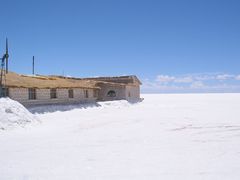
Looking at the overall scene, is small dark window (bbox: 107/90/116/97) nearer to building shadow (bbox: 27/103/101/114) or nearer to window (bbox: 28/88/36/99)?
building shadow (bbox: 27/103/101/114)

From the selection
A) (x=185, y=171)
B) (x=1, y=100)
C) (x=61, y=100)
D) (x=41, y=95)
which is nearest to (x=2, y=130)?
(x=1, y=100)

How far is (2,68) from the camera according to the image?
2492cm

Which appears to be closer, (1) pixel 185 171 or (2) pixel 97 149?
(1) pixel 185 171

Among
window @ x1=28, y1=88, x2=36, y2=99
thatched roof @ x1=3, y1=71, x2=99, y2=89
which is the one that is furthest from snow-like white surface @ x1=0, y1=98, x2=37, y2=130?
window @ x1=28, y1=88, x2=36, y2=99

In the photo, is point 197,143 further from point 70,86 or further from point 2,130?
point 70,86

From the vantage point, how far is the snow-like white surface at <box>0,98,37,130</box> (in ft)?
58.1

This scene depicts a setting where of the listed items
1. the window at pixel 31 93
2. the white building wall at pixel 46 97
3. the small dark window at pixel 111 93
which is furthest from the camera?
the small dark window at pixel 111 93

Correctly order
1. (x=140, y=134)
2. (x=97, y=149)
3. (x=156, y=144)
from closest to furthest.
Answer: (x=97, y=149) < (x=156, y=144) < (x=140, y=134)

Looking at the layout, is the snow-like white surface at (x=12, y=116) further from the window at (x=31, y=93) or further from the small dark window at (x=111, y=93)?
the small dark window at (x=111, y=93)

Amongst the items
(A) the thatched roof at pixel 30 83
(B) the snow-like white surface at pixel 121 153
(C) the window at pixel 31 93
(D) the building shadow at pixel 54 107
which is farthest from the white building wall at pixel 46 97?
(B) the snow-like white surface at pixel 121 153

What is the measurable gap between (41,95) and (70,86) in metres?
4.70

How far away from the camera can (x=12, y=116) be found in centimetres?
1862

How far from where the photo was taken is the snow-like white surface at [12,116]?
17703 millimetres

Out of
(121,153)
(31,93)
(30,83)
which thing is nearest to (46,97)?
(31,93)
